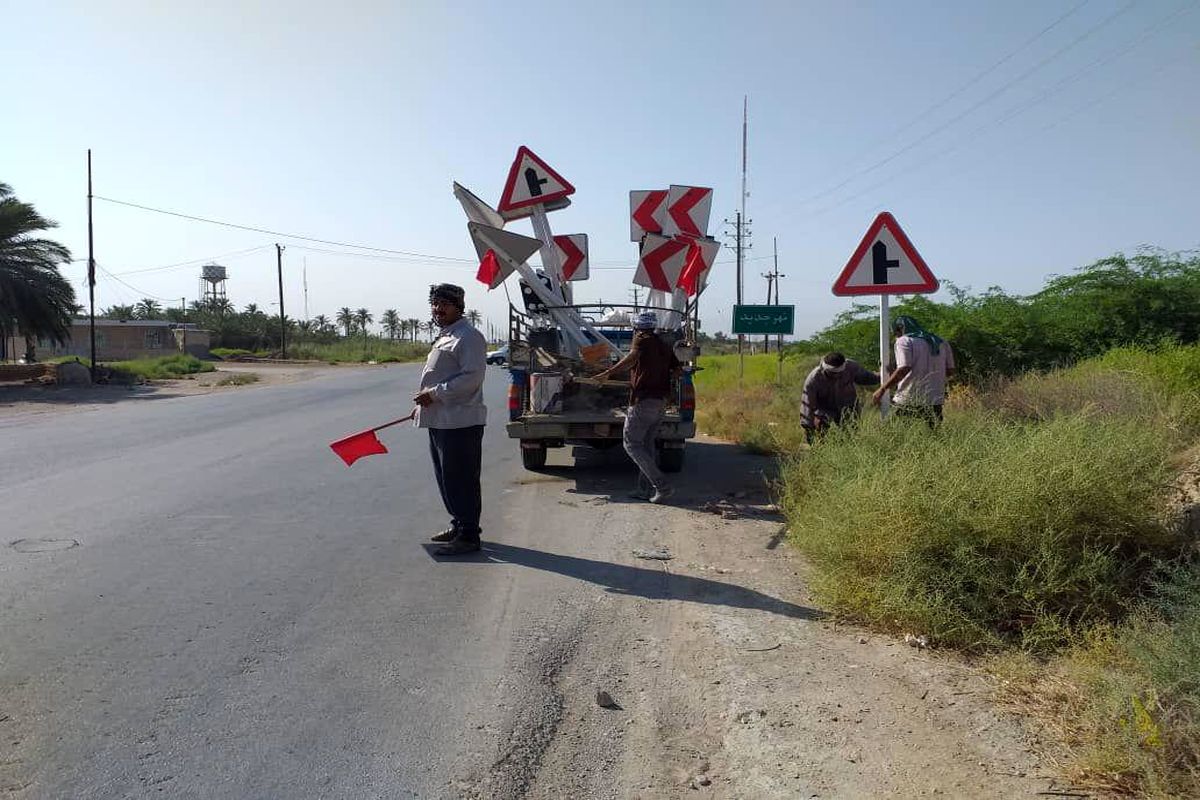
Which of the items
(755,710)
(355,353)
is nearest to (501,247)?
(755,710)

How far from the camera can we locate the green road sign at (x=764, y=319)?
14.1m

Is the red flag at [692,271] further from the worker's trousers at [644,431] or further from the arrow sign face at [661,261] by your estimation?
the worker's trousers at [644,431]

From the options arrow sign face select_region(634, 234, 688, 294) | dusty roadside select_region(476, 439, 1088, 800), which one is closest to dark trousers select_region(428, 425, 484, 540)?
dusty roadside select_region(476, 439, 1088, 800)

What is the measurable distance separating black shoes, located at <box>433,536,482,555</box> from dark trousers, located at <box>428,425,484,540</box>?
13 centimetres

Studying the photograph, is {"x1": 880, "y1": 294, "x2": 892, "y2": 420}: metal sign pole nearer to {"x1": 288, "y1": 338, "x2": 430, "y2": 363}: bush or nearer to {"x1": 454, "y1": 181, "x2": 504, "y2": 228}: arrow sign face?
{"x1": 454, "y1": 181, "x2": 504, "y2": 228}: arrow sign face

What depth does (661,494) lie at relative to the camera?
8656 mm

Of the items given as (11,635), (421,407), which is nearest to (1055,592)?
(421,407)

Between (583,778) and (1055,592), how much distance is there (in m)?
2.41

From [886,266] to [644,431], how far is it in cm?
255

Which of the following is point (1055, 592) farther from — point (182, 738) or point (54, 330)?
point (54, 330)

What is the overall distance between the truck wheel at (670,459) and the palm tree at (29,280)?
2551 cm

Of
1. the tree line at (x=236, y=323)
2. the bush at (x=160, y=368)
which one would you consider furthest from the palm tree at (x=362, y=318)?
the bush at (x=160, y=368)

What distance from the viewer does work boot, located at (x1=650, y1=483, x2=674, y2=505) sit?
862 cm

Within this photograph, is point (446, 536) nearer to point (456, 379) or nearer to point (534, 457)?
point (456, 379)
